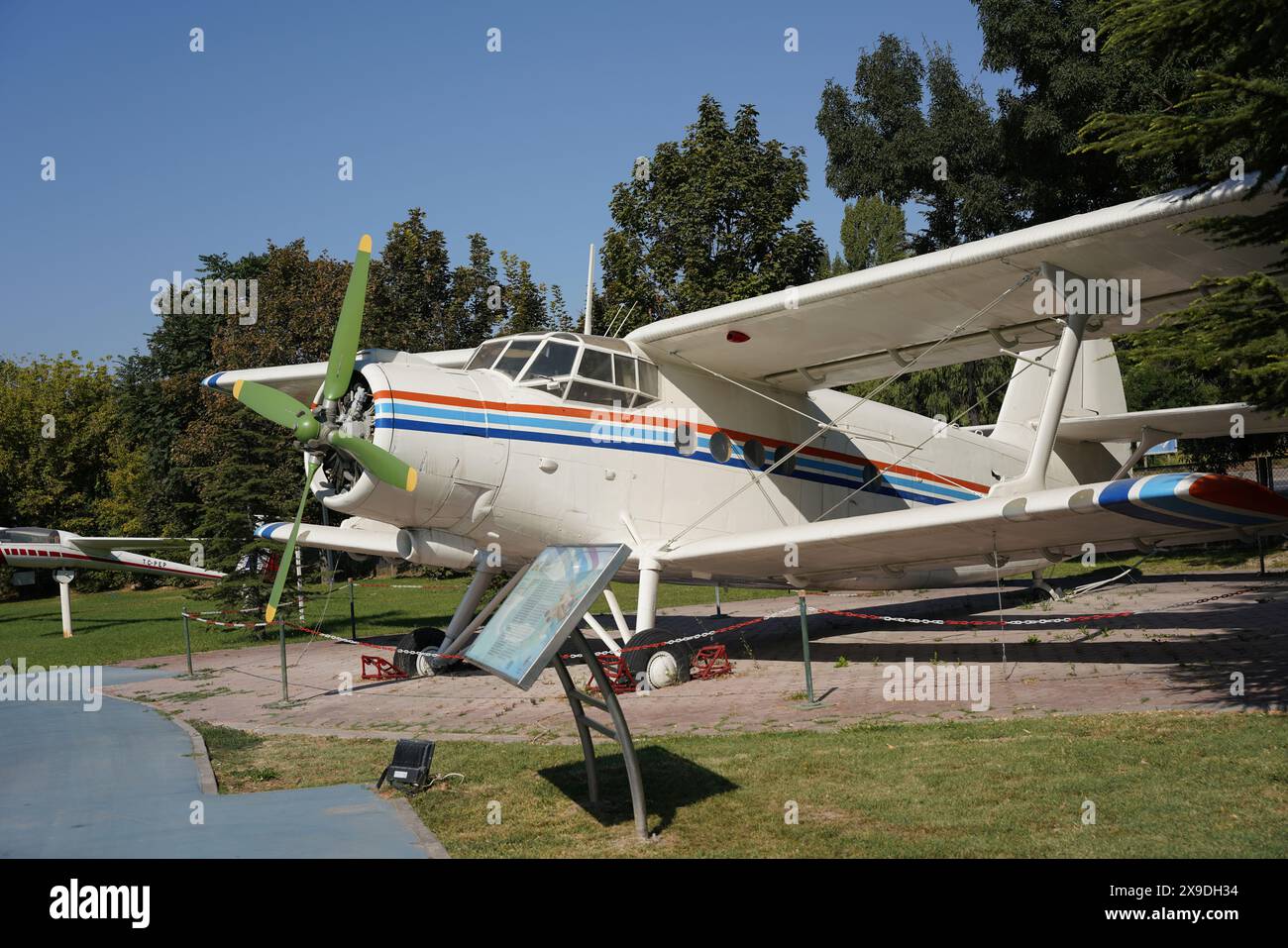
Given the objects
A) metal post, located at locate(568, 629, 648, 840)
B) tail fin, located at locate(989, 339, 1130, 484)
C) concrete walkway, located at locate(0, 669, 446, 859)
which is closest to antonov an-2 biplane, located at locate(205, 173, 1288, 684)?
tail fin, located at locate(989, 339, 1130, 484)

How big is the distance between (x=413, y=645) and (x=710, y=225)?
1005 inches

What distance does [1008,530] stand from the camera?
10164 mm

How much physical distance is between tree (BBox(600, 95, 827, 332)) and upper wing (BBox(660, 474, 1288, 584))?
22711 mm

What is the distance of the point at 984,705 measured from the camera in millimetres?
8773

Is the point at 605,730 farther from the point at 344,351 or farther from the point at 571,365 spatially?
the point at 571,365

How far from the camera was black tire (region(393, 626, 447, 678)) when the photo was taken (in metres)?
13.2

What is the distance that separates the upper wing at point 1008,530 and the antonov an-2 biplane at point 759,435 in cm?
3

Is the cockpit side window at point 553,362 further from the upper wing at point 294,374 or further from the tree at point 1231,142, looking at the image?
the tree at point 1231,142

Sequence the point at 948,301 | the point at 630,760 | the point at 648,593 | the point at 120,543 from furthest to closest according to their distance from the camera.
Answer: the point at 120,543 → the point at 648,593 → the point at 948,301 → the point at 630,760

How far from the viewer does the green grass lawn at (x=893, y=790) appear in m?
5.16

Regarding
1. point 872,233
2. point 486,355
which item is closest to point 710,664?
point 486,355
